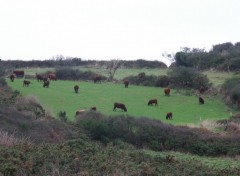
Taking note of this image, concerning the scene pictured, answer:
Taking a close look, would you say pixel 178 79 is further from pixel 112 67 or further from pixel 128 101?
pixel 112 67

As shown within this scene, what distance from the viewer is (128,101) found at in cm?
5409

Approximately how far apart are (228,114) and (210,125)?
8518 mm

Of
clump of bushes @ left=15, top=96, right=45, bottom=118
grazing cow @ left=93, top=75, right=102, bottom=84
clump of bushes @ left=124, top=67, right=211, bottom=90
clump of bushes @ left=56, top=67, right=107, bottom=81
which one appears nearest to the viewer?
clump of bushes @ left=15, top=96, right=45, bottom=118

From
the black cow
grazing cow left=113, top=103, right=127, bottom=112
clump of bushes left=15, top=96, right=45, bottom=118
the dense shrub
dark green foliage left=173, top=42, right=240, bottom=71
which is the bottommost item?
the dense shrub

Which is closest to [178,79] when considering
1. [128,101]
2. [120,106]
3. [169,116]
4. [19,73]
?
[128,101]

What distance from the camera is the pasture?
4572cm

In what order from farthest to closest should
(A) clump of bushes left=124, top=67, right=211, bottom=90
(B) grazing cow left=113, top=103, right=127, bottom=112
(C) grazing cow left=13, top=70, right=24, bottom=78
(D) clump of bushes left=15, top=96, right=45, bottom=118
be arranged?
(C) grazing cow left=13, top=70, right=24, bottom=78
(A) clump of bushes left=124, top=67, right=211, bottom=90
(B) grazing cow left=113, top=103, right=127, bottom=112
(D) clump of bushes left=15, top=96, right=45, bottom=118

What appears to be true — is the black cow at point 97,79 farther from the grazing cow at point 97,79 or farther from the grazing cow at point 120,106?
the grazing cow at point 120,106

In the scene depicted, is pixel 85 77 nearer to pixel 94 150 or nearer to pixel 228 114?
pixel 228 114

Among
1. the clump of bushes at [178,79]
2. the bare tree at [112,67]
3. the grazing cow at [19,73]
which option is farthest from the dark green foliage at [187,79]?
the grazing cow at [19,73]

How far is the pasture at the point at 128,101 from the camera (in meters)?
45.7

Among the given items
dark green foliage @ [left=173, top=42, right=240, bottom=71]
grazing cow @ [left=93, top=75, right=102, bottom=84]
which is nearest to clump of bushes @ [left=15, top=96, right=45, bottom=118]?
grazing cow @ [left=93, top=75, right=102, bottom=84]

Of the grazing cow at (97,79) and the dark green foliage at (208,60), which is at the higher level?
the dark green foliage at (208,60)

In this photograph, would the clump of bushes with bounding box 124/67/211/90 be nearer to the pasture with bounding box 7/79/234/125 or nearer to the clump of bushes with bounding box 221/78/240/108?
the pasture with bounding box 7/79/234/125
